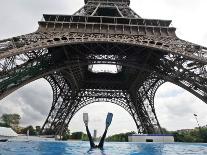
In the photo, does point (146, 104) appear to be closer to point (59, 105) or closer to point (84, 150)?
point (59, 105)

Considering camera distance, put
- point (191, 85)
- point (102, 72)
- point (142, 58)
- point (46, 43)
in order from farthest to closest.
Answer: point (102, 72)
point (142, 58)
point (191, 85)
point (46, 43)

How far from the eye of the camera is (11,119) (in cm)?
9094

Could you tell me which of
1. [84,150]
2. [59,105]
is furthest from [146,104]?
[84,150]

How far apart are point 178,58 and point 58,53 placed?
1176 centimetres

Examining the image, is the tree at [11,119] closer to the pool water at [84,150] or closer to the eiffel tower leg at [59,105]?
the eiffel tower leg at [59,105]

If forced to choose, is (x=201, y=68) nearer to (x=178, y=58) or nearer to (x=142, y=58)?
(x=178, y=58)

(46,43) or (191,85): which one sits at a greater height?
(46,43)

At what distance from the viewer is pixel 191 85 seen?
26.3 metres

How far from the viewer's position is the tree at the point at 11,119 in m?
89.4

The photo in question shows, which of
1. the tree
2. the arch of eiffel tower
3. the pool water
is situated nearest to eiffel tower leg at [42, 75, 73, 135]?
the arch of eiffel tower

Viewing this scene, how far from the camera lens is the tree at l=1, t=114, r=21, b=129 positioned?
8944 centimetres

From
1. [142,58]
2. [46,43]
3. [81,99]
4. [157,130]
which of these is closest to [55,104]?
[81,99]

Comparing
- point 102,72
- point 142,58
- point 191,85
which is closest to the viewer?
point 191,85

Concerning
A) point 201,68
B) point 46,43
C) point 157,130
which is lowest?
point 157,130
